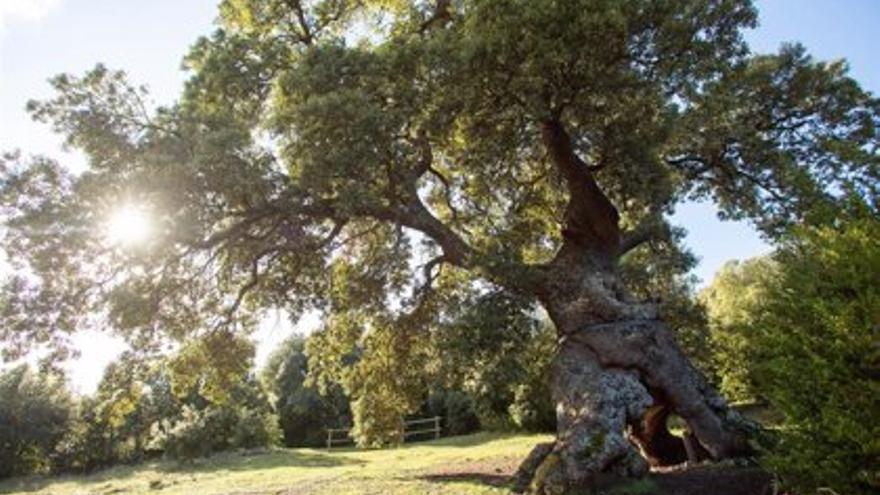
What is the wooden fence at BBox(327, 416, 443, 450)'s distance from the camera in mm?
39156

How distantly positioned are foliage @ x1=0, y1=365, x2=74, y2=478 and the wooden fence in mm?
15151

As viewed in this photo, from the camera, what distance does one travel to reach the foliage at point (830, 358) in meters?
7.12

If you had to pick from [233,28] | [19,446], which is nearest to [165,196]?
[233,28]

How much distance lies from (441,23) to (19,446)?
34543 millimetres

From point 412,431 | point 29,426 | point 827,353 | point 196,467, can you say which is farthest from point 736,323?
point 29,426

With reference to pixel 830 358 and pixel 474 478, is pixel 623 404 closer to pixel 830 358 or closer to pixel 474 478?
pixel 474 478

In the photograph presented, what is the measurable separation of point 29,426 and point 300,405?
50.9 feet

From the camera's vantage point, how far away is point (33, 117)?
1432 centimetres

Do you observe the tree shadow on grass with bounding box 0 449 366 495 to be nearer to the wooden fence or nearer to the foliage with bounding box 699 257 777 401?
the wooden fence

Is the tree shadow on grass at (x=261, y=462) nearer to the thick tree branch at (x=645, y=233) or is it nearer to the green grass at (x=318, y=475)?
the green grass at (x=318, y=475)

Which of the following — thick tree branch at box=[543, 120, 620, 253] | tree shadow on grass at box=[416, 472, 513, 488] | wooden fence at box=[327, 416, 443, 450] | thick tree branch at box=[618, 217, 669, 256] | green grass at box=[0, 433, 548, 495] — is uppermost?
thick tree branch at box=[543, 120, 620, 253]

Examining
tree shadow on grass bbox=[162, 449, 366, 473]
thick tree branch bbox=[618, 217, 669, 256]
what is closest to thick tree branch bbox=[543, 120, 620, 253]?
thick tree branch bbox=[618, 217, 669, 256]

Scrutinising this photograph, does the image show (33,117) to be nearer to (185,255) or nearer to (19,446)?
(185,255)

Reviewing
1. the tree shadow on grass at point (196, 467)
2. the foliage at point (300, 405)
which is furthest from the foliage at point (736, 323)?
the foliage at point (300, 405)
